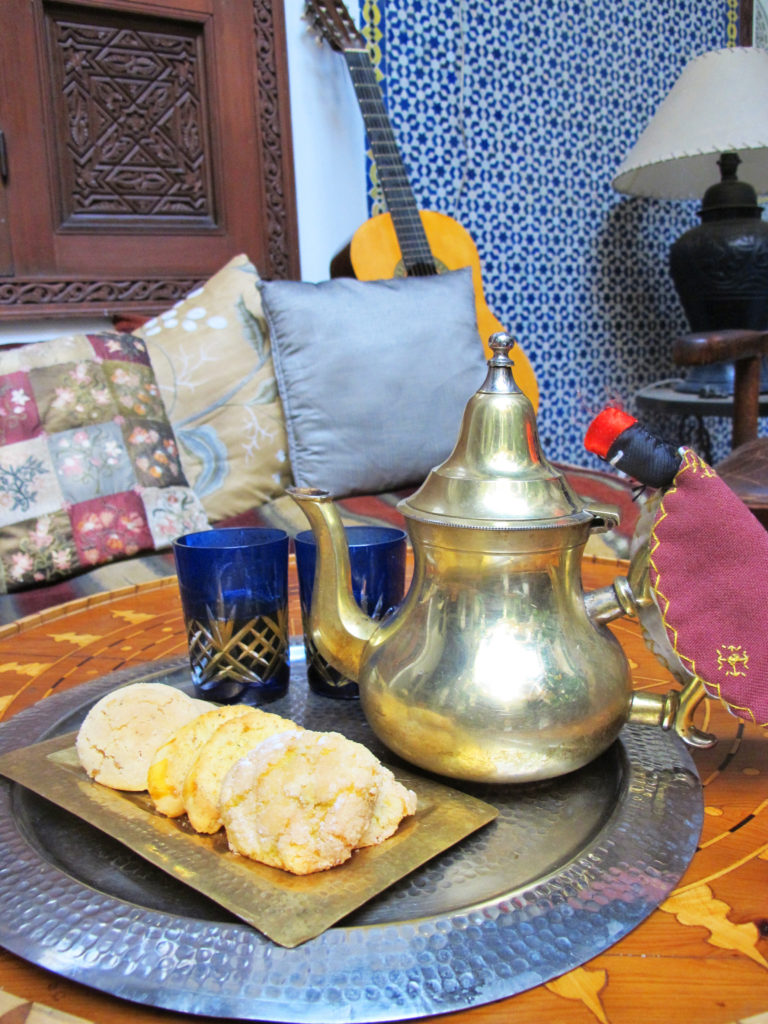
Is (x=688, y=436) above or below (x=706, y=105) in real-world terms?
below

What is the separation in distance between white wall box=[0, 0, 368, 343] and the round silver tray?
1906mm

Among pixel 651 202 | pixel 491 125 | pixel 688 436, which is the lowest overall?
pixel 688 436

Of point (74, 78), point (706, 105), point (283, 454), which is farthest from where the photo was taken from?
Answer: point (706, 105)

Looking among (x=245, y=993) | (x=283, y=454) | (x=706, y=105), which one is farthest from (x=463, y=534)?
(x=706, y=105)

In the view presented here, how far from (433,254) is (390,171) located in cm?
22

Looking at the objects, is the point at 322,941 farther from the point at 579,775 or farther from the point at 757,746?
the point at 757,746

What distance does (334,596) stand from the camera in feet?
1.72

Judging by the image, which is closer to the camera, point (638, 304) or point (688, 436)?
point (638, 304)

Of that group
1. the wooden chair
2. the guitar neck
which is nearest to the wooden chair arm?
the wooden chair

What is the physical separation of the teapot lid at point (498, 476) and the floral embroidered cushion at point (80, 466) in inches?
33.9

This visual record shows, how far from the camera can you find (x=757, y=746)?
53 cm

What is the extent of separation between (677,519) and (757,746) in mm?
169

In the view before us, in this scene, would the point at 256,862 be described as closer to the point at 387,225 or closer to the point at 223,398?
the point at 223,398

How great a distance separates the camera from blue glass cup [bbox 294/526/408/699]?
23.4 inches
